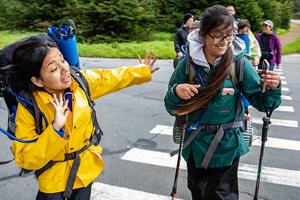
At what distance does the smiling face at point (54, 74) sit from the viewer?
7.56 ft

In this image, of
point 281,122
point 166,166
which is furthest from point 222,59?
point 281,122

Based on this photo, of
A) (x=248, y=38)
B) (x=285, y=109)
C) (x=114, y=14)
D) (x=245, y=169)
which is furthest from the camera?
(x=114, y=14)

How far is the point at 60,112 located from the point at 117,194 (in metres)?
2.14

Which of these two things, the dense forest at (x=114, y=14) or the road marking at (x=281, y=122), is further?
the dense forest at (x=114, y=14)

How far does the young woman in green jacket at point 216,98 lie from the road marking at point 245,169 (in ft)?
5.99

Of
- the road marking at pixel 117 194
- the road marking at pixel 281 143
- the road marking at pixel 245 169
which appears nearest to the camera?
the road marking at pixel 117 194

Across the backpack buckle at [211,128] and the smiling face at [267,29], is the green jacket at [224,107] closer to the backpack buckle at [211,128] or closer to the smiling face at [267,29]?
the backpack buckle at [211,128]

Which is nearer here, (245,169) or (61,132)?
(61,132)

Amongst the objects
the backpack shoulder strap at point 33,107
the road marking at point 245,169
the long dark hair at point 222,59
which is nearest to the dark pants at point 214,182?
the long dark hair at point 222,59

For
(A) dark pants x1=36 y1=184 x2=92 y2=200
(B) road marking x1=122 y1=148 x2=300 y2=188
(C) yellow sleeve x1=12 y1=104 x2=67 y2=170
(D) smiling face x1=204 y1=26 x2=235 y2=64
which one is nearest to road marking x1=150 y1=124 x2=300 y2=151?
(B) road marking x1=122 y1=148 x2=300 y2=188

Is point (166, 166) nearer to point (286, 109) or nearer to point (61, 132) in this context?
point (61, 132)

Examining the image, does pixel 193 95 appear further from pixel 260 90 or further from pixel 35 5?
pixel 35 5

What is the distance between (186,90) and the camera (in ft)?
8.40

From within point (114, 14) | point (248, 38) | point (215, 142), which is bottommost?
point (114, 14)
